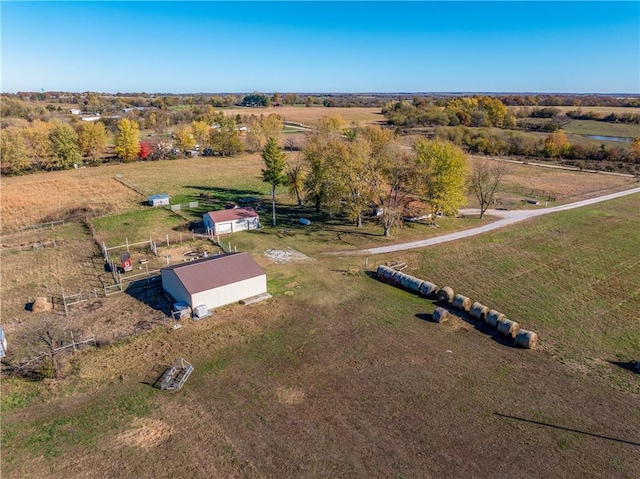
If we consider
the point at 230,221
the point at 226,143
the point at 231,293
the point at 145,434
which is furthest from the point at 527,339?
the point at 226,143

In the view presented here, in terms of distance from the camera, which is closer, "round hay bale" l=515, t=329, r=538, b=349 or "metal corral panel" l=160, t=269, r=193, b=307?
"round hay bale" l=515, t=329, r=538, b=349

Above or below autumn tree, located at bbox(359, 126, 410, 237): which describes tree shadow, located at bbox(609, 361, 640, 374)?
below

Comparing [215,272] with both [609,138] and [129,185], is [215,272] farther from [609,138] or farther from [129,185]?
[609,138]

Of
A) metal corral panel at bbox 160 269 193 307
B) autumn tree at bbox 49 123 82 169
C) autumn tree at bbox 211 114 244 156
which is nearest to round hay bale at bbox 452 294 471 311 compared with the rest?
metal corral panel at bbox 160 269 193 307

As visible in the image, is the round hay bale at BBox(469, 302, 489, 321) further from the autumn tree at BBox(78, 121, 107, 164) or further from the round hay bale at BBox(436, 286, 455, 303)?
the autumn tree at BBox(78, 121, 107, 164)

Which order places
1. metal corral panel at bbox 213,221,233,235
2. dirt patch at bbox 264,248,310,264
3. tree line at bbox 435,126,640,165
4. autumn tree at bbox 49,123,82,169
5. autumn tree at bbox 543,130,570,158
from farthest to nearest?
autumn tree at bbox 543,130,570,158 < tree line at bbox 435,126,640,165 < autumn tree at bbox 49,123,82,169 < metal corral panel at bbox 213,221,233,235 < dirt patch at bbox 264,248,310,264

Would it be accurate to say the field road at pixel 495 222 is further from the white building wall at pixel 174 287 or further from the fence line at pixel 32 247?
the fence line at pixel 32 247
